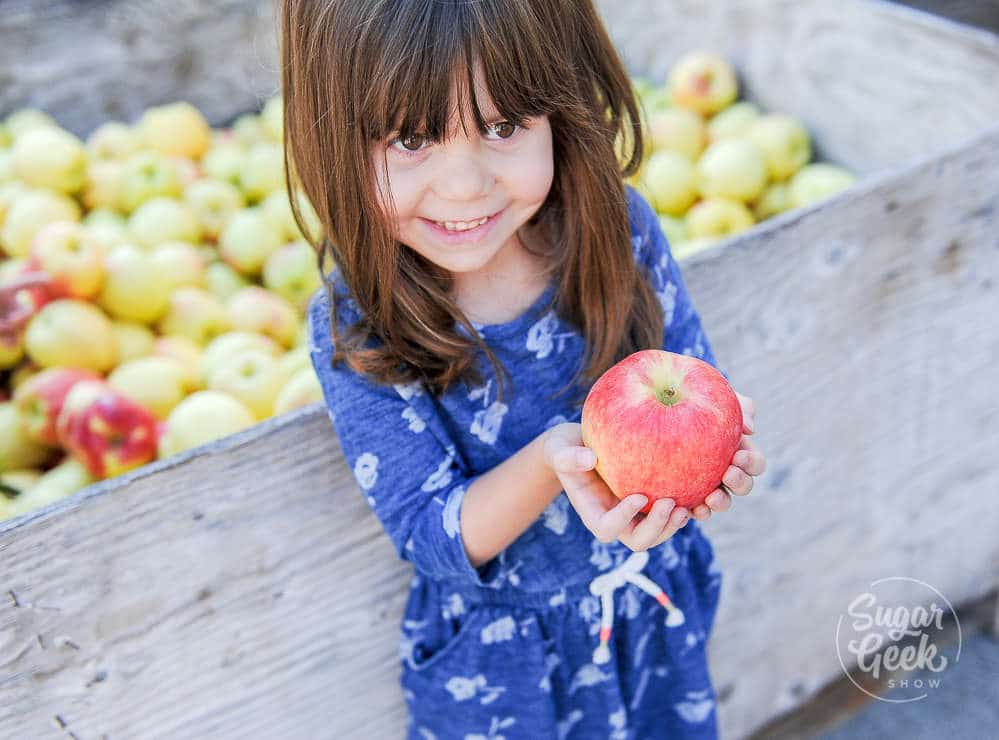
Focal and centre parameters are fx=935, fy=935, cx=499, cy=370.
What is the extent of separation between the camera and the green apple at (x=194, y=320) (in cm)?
170

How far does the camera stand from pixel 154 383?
1470 millimetres

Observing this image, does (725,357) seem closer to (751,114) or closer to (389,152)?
(389,152)

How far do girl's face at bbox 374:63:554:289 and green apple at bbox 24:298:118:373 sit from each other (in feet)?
2.79

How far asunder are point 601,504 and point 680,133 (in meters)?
1.38

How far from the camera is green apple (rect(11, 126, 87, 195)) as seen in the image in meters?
1.91

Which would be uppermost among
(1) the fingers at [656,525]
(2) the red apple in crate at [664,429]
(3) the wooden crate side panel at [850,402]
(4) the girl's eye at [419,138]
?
(4) the girl's eye at [419,138]

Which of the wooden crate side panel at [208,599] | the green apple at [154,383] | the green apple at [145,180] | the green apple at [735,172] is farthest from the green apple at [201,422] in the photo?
the green apple at [735,172]

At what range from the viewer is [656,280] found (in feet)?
3.61

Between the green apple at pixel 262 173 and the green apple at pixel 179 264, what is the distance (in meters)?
0.26

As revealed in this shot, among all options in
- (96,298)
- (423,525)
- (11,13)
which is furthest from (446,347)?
(11,13)

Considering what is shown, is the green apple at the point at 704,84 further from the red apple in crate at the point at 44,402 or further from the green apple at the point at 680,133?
the red apple in crate at the point at 44,402

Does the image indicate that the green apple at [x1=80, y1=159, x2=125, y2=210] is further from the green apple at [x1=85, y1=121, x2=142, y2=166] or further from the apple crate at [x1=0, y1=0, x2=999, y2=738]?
the apple crate at [x1=0, y1=0, x2=999, y2=738]

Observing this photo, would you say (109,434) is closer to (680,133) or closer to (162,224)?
(162,224)

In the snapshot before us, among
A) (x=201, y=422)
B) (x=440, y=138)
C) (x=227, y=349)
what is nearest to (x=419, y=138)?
(x=440, y=138)
